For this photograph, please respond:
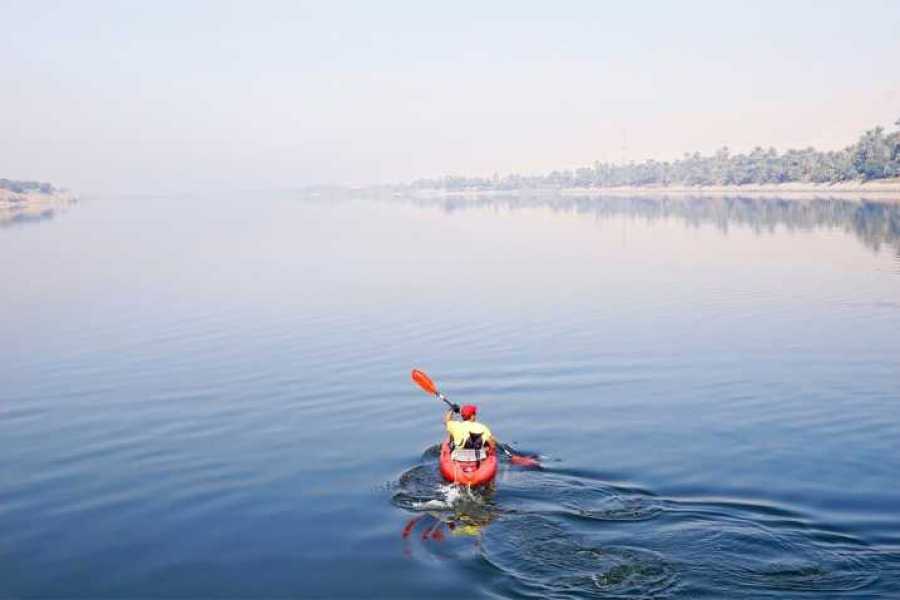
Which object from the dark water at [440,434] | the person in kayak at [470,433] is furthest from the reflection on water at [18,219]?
the person in kayak at [470,433]

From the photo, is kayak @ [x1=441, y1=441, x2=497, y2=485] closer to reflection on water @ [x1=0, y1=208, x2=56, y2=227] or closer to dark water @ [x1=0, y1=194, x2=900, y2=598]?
dark water @ [x1=0, y1=194, x2=900, y2=598]

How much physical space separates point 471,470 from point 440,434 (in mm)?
4615

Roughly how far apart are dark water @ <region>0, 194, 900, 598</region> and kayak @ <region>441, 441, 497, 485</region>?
376 mm

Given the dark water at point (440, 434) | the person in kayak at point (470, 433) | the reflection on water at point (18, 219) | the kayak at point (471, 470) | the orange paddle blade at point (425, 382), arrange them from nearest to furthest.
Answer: the dark water at point (440, 434), the kayak at point (471, 470), the person in kayak at point (470, 433), the orange paddle blade at point (425, 382), the reflection on water at point (18, 219)

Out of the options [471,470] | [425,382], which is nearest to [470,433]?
[471,470]

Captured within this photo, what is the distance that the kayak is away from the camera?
1875cm

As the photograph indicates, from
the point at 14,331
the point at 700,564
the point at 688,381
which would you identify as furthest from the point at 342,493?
the point at 14,331

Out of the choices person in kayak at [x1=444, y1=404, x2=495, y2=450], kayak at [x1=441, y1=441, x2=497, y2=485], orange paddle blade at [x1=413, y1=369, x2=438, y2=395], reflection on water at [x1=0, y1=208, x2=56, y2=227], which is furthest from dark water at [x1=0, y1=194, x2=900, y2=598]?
reflection on water at [x1=0, y1=208, x2=56, y2=227]

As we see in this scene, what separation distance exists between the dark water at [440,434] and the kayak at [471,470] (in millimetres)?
376

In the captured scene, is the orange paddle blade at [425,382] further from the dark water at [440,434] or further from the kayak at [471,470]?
the kayak at [471,470]

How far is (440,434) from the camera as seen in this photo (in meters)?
23.4

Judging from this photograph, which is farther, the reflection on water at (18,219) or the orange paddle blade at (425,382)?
the reflection on water at (18,219)

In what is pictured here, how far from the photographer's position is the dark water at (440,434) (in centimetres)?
1559

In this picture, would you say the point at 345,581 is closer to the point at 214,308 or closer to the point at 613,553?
the point at 613,553
